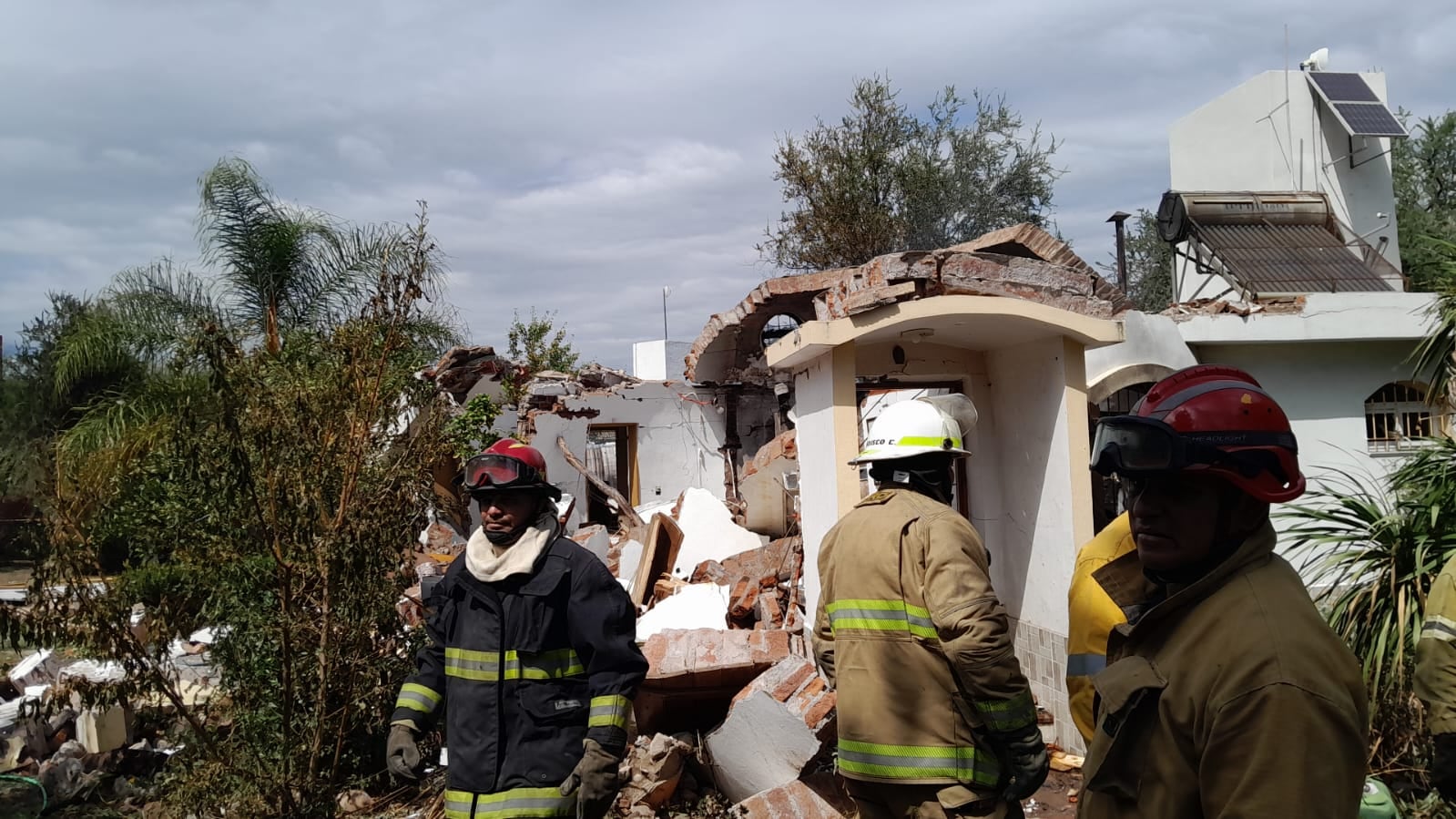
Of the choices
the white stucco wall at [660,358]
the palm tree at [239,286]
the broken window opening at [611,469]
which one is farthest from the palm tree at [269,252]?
the white stucco wall at [660,358]

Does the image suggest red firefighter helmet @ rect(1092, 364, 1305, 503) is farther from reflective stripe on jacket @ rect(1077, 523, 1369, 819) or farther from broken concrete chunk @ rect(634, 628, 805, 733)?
broken concrete chunk @ rect(634, 628, 805, 733)

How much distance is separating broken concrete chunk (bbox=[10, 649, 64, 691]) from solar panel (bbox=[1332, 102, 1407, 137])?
667 inches

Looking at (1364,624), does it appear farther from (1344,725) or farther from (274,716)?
(274,716)

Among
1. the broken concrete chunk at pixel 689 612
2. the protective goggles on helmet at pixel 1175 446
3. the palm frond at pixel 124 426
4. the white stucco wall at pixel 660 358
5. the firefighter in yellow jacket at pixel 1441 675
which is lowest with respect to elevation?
the broken concrete chunk at pixel 689 612

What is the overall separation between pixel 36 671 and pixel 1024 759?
9484 millimetres

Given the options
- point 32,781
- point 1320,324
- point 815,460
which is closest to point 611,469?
point 1320,324

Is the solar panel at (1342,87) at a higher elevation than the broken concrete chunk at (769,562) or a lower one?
higher

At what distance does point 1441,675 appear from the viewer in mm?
3053

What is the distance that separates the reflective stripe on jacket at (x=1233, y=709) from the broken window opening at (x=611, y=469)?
47.7ft

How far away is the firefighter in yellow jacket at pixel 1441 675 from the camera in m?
2.97

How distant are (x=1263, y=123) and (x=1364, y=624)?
11.7 metres

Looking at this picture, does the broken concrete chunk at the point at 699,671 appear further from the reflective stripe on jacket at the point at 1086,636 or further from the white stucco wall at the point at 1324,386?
the white stucco wall at the point at 1324,386

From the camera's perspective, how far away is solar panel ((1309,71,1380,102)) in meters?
13.5

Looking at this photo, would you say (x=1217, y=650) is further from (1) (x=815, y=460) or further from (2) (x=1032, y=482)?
(2) (x=1032, y=482)
